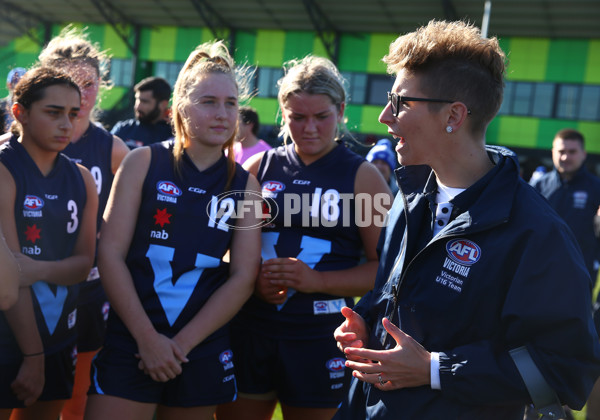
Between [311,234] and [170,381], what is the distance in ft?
3.07

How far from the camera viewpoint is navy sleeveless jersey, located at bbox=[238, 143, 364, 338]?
8.82 ft

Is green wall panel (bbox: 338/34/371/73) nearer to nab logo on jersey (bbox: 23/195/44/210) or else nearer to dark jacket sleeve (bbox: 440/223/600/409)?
nab logo on jersey (bbox: 23/195/44/210)

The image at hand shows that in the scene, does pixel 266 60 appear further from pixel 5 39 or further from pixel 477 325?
pixel 477 325

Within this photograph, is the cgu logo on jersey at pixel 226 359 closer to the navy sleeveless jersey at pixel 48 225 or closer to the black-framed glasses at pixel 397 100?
the navy sleeveless jersey at pixel 48 225

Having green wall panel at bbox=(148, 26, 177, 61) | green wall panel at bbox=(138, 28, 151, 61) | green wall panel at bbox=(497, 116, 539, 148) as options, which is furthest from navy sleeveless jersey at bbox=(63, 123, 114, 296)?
green wall panel at bbox=(138, 28, 151, 61)

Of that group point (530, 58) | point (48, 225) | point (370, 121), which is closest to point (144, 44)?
point (370, 121)

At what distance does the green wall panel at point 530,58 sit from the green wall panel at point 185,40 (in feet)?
45.4

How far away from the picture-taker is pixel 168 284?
2359 millimetres

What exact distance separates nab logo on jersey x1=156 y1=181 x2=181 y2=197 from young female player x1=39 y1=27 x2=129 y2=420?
3.43 ft

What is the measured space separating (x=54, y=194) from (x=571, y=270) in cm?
223

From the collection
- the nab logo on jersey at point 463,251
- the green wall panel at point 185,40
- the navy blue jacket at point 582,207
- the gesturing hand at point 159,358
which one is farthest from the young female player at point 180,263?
the green wall panel at point 185,40

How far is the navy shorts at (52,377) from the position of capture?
247 centimetres

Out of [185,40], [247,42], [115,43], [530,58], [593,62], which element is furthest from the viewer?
[115,43]

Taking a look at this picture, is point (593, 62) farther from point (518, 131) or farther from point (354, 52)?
point (354, 52)
